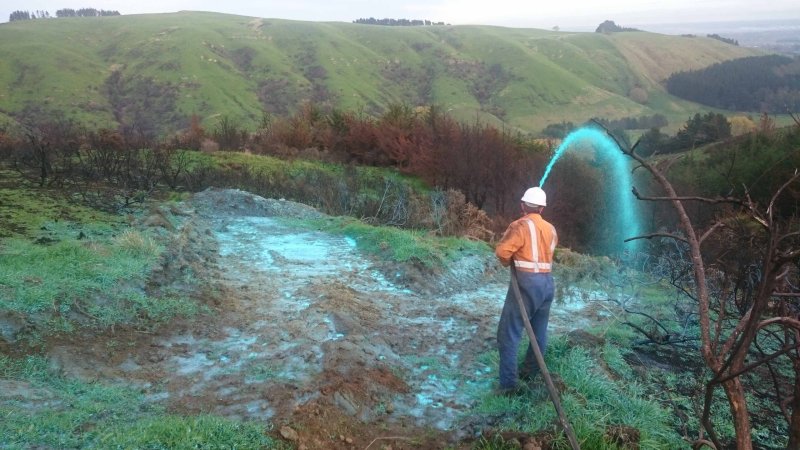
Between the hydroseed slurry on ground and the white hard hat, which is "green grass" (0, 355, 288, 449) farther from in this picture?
the white hard hat

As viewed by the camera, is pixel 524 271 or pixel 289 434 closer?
pixel 289 434

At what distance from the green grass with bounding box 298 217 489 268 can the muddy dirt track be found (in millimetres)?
238

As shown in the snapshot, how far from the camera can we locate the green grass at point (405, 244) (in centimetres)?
858

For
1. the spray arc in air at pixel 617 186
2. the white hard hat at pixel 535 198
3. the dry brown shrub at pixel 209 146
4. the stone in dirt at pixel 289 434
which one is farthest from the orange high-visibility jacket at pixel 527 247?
the dry brown shrub at pixel 209 146

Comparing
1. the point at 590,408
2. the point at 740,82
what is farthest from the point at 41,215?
the point at 740,82

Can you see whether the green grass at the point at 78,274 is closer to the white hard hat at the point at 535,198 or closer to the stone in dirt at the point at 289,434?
the stone in dirt at the point at 289,434

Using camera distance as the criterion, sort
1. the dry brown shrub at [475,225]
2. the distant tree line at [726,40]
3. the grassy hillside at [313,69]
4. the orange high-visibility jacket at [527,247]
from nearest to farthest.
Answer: the orange high-visibility jacket at [527,247], the dry brown shrub at [475,225], the grassy hillside at [313,69], the distant tree line at [726,40]

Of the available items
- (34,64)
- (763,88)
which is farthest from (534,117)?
(34,64)

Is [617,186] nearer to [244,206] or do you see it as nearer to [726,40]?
[244,206]

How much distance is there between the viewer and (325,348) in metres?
5.36

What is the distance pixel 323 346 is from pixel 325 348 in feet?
0.18

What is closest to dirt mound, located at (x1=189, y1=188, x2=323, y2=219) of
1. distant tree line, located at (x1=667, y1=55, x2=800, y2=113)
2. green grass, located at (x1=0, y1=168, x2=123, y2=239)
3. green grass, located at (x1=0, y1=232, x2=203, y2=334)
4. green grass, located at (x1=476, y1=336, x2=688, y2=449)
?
green grass, located at (x1=0, y1=168, x2=123, y2=239)

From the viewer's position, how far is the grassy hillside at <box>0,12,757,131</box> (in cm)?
7131

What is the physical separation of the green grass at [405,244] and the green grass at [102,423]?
4.68m
